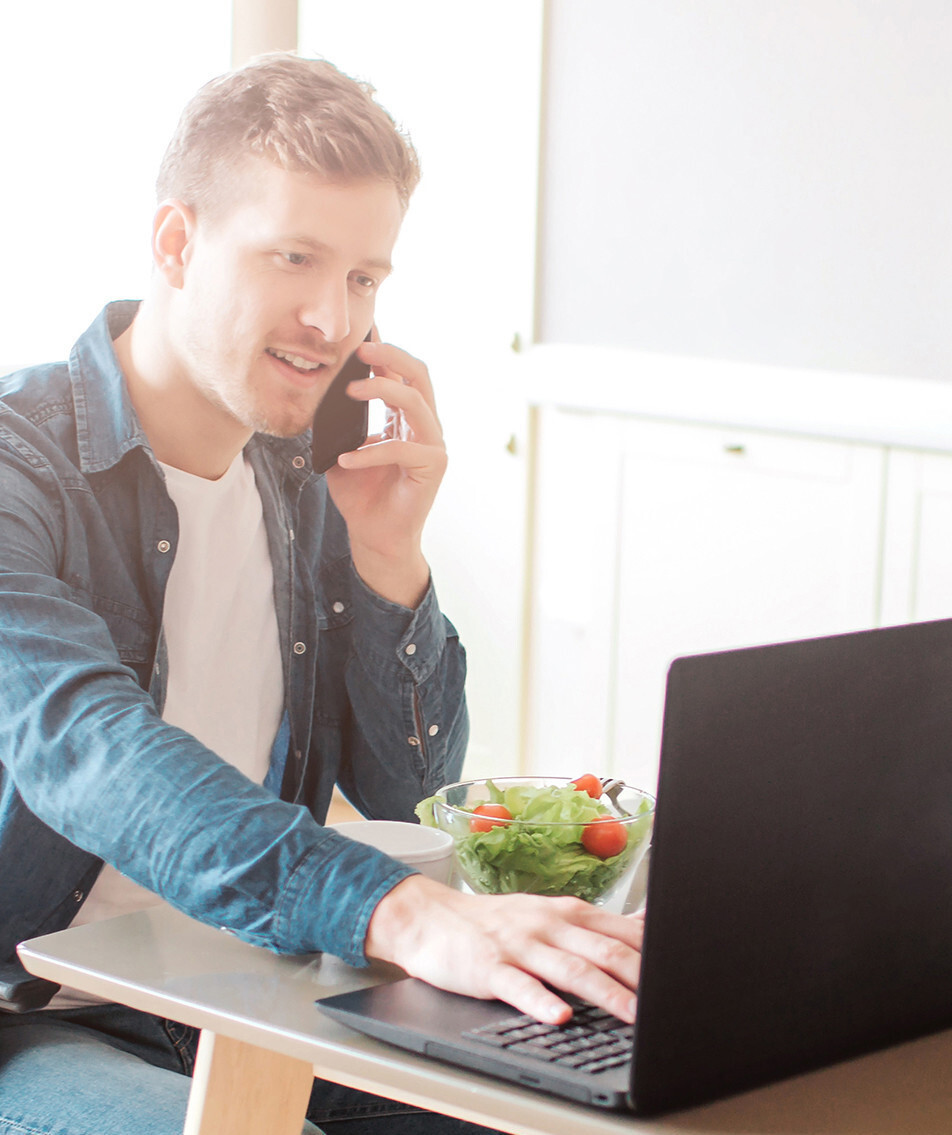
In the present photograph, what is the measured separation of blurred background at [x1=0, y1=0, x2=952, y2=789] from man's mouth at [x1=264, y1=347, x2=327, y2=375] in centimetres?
144

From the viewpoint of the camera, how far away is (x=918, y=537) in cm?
268

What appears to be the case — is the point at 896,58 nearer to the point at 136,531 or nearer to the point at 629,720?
the point at 629,720

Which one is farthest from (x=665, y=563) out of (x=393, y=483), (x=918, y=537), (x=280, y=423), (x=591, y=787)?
(x=591, y=787)

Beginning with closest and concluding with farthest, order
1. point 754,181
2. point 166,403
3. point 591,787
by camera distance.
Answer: point 591,787 → point 166,403 → point 754,181

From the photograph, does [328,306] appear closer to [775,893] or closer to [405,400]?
[405,400]

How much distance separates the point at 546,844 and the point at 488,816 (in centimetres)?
4

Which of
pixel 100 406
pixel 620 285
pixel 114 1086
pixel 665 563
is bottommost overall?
pixel 114 1086

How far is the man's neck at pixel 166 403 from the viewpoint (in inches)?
58.4

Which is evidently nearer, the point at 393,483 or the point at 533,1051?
the point at 533,1051

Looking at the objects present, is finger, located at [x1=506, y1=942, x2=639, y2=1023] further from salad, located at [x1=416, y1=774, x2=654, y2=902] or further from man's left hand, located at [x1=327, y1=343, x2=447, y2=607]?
man's left hand, located at [x1=327, y1=343, x2=447, y2=607]

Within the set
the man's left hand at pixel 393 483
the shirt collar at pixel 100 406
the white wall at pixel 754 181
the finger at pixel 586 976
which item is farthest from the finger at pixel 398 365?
the white wall at pixel 754 181

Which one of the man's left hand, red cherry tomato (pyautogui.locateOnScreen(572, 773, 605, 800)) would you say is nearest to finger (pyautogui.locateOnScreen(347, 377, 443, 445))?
the man's left hand

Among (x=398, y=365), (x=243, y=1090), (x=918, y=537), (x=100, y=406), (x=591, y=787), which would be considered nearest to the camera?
(x=243, y=1090)

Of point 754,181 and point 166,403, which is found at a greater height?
point 754,181
